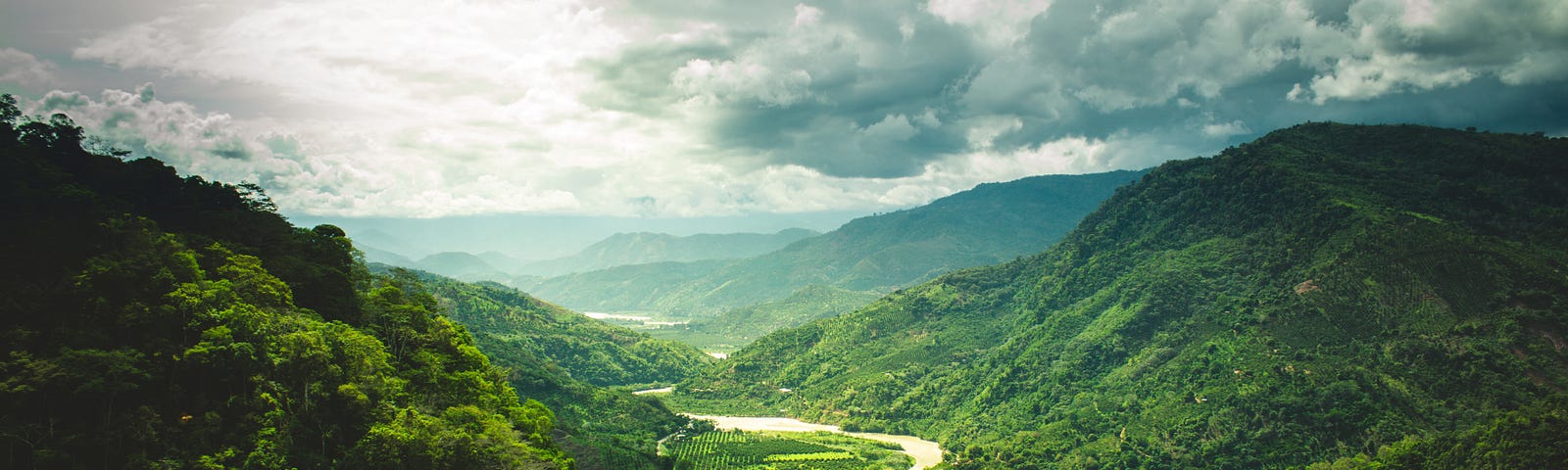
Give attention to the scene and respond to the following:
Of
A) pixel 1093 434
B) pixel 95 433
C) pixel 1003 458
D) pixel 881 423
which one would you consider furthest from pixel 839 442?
pixel 95 433

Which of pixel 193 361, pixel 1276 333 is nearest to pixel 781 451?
pixel 1276 333

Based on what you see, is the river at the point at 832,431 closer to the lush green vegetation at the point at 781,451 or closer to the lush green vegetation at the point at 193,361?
the lush green vegetation at the point at 781,451

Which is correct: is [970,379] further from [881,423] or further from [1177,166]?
[1177,166]

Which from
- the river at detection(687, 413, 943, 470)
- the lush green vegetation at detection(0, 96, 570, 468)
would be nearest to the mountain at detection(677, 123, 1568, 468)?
the river at detection(687, 413, 943, 470)

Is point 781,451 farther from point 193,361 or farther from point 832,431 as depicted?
point 193,361

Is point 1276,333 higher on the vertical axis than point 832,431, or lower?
higher
